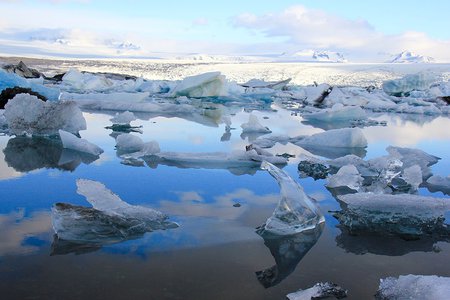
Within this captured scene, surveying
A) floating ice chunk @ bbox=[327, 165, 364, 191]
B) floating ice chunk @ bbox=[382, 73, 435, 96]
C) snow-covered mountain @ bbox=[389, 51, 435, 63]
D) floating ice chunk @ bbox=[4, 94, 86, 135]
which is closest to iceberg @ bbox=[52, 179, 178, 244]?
floating ice chunk @ bbox=[327, 165, 364, 191]


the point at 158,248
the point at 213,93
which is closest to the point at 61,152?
the point at 158,248

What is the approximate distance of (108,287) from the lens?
1035mm

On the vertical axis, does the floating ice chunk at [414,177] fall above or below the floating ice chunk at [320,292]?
below

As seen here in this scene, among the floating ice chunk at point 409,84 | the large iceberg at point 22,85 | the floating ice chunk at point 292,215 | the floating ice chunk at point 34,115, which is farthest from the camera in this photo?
the floating ice chunk at point 409,84

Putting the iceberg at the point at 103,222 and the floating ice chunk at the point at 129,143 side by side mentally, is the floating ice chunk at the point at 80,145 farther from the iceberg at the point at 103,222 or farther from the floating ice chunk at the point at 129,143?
the iceberg at the point at 103,222

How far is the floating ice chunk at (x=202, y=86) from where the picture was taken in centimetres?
832

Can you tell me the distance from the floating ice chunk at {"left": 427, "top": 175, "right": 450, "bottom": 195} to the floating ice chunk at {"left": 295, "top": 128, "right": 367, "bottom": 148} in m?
1.05

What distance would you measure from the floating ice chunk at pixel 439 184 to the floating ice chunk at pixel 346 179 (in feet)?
1.26

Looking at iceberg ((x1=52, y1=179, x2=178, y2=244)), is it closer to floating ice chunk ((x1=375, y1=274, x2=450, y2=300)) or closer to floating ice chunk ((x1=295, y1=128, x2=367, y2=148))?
floating ice chunk ((x1=375, y1=274, x2=450, y2=300))

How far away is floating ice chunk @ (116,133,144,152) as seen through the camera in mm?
2801

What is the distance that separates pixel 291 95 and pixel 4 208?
9702 millimetres

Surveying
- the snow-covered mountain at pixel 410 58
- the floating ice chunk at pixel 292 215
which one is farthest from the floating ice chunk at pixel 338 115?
the snow-covered mountain at pixel 410 58

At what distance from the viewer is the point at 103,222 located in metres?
1.36

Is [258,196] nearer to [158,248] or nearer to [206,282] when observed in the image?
[158,248]
